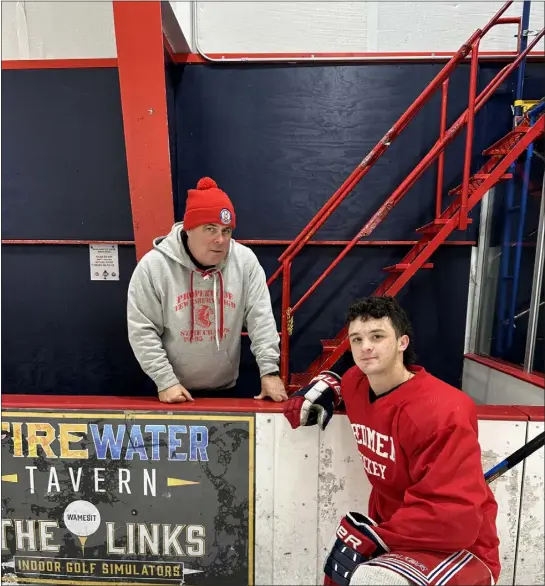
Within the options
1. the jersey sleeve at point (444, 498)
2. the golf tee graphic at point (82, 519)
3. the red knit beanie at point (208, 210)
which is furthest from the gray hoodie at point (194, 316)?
the jersey sleeve at point (444, 498)

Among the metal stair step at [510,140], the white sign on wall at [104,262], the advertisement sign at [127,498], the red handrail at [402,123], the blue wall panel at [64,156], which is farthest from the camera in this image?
the white sign on wall at [104,262]

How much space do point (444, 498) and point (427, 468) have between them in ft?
0.30

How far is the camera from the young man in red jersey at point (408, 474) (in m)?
1.16

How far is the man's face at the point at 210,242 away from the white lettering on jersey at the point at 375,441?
0.96m

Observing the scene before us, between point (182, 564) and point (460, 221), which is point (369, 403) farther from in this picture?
point (460, 221)

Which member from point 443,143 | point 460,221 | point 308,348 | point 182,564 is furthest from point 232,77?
point 182,564

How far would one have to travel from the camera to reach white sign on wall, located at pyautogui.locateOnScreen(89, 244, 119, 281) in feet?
12.6

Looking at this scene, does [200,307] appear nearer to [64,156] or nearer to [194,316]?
[194,316]

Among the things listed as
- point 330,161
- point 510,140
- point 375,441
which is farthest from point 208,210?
point 510,140

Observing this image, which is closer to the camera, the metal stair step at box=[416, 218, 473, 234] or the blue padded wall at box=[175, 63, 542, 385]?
the metal stair step at box=[416, 218, 473, 234]

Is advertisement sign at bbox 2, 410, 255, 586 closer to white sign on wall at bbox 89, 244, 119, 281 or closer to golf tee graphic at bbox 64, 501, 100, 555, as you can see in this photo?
golf tee graphic at bbox 64, 501, 100, 555

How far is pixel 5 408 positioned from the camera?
67.7 inches

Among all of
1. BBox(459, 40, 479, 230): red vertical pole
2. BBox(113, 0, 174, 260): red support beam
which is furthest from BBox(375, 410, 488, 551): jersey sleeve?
BBox(113, 0, 174, 260): red support beam

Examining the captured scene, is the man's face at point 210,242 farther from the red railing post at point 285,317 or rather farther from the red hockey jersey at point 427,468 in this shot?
the red railing post at point 285,317
